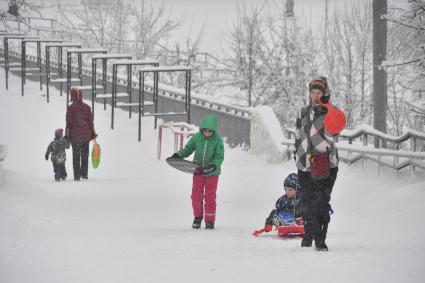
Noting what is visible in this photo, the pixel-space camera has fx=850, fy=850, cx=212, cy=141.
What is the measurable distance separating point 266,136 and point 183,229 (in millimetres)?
8066

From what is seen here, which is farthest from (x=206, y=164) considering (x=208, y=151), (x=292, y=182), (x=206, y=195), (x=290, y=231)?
(x=290, y=231)

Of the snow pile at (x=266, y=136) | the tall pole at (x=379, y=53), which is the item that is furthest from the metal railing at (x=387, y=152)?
the snow pile at (x=266, y=136)

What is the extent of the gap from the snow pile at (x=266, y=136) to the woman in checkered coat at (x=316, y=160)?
9.14 metres

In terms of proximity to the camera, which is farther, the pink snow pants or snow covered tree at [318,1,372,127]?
snow covered tree at [318,1,372,127]

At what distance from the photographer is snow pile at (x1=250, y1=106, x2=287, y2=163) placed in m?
17.9

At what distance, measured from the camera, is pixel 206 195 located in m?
10.6

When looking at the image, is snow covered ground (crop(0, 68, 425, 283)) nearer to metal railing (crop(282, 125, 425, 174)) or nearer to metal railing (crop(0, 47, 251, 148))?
metal railing (crop(282, 125, 425, 174))

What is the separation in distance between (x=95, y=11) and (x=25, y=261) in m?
41.9

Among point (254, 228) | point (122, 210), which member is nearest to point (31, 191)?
point (122, 210)

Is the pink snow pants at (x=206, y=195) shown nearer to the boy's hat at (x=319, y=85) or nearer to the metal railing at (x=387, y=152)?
the boy's hat at (x=319, y=85)

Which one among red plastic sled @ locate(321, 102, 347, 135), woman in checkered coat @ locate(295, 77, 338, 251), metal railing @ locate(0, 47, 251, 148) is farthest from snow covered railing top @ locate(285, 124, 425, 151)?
red plastic sled @ locate(321, 102, 347, 135)

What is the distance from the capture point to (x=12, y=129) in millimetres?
22984

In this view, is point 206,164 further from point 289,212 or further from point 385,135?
point 385,135

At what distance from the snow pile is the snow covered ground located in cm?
26
